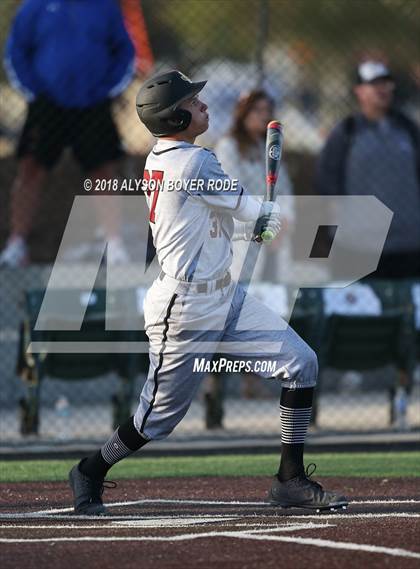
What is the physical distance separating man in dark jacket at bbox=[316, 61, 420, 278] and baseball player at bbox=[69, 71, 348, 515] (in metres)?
5.35

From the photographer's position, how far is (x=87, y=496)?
7.11 meters

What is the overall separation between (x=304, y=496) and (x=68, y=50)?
613 cm

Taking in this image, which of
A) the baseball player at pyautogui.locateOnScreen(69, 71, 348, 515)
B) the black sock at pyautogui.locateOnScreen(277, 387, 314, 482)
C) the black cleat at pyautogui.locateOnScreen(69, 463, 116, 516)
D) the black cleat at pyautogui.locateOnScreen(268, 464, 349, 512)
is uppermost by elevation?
the baseball player at pyautogui.locateOnScreen(69, 71, 348, 515)

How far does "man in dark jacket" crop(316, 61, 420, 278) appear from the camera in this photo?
12.3 meters

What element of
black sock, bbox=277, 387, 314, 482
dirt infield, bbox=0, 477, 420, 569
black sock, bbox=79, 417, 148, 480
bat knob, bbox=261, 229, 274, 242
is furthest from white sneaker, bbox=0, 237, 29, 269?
bat knob, bbox=261, 229, 274, 242

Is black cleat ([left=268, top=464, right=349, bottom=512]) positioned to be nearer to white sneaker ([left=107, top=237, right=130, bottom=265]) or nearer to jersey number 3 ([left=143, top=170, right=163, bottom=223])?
jersey number 3 ([left=143, top=170, right=163, bottom=223])

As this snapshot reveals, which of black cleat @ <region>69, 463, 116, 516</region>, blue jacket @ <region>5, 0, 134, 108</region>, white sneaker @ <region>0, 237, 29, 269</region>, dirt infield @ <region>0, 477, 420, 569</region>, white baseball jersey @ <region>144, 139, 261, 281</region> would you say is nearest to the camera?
dirt infield @ <region>0, 477, 420, 569</region>

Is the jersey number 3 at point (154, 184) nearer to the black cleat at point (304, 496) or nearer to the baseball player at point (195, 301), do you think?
the baseball player at point (195, 301)

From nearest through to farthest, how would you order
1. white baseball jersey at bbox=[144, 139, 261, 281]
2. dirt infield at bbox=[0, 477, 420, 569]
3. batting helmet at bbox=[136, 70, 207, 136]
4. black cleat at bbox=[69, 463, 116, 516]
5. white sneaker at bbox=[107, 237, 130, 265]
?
1. dirt infield at bbox=[0, 477, 420, 569]
2. white baseball jersey at bbox=[144, 139, 261, 281]
3. batting helmet at bbox=[136, 70, 207, 136]
4. black cleat at bbox=[69, 463, 116, 516]
5. white sneaker at bbox=[107, 237, 130, 265]

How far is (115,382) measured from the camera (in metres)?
12.5

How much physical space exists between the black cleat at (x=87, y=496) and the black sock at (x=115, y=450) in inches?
1.1

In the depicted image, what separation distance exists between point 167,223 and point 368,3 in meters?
7.30

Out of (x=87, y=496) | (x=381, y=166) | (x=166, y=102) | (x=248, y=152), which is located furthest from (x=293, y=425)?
(x=381, y=166)

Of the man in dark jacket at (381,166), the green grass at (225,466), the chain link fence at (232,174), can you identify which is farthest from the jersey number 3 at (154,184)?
the man in dark jacket at (381,166)
